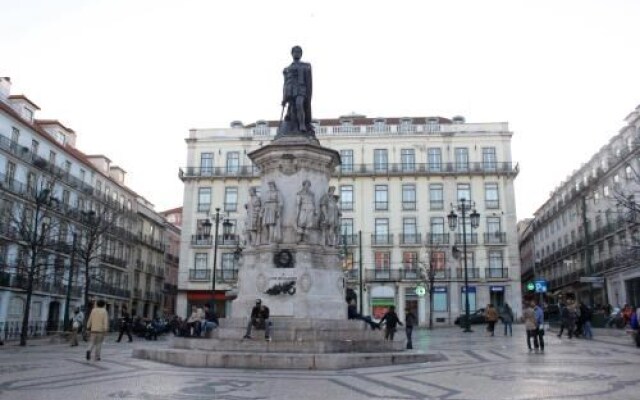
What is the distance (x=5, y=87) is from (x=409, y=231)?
36580 millimetres

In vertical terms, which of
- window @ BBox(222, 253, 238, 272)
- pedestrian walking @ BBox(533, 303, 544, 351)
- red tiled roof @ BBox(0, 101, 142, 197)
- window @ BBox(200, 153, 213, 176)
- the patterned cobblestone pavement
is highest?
window @ BBox(200, 153, 213, 176)

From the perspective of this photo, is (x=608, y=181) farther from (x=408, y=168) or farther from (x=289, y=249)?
(x=289, y=249)

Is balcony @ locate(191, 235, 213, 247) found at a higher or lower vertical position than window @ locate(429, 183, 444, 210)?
lower

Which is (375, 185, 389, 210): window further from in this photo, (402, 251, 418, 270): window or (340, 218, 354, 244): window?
(402, 251, 418, 270): window

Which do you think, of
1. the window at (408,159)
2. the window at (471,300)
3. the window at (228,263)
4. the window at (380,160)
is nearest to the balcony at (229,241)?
the window at (228,263)

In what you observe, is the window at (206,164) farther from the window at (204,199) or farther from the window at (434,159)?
the window at (434,159)

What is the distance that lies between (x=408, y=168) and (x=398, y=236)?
6.78 metres

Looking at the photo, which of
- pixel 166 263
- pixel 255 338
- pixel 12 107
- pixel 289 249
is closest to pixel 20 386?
pixel 255 338

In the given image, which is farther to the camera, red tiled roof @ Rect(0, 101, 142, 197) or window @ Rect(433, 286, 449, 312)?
window @ Rect(433, 286, 449, 312)

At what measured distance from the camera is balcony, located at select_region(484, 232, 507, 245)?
5525 centimetres

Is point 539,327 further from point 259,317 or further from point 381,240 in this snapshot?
point 381,240

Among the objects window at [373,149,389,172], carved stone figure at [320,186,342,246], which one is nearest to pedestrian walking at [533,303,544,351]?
carved stone figure at [320,186,342,246]

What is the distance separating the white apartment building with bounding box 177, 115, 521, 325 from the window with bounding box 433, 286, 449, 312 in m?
0.09

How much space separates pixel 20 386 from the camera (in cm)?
920
